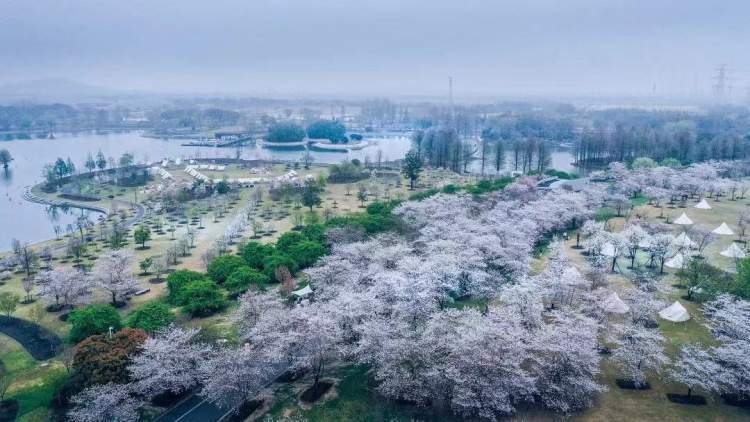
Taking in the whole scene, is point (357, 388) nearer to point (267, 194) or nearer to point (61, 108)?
point (267, 194)

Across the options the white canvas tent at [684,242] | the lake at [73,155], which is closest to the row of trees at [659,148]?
the lake at [73,155]

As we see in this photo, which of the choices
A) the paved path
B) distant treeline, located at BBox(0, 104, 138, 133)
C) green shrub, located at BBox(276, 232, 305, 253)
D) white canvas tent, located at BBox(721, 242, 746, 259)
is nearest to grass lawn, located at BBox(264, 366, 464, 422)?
the paved path

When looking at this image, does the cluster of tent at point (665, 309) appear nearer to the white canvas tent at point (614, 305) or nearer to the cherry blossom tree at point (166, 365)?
the white canvas tent at point (614, 305)

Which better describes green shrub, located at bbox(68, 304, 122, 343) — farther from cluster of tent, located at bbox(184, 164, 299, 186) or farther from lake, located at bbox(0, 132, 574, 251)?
cluster of tent, located at bbox(184, 164, 299, 186)

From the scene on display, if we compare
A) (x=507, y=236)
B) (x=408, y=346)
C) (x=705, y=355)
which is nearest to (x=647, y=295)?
(x=705, y=355)

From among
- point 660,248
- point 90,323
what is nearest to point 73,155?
→ point 90,323
